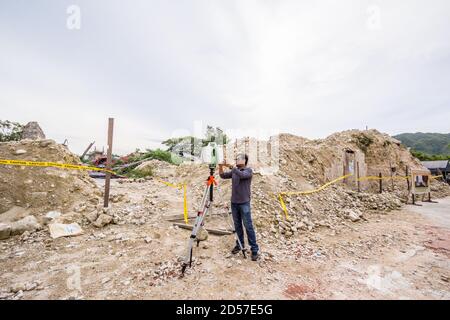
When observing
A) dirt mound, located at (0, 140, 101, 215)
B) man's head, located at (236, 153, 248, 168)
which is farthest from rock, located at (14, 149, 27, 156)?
man's head, located at (236, 153, 248, 168)

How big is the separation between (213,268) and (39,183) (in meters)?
5.32

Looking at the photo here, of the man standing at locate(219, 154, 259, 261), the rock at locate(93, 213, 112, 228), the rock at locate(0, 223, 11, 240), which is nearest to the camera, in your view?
the man standing at locate(219, 154, 259, 261)

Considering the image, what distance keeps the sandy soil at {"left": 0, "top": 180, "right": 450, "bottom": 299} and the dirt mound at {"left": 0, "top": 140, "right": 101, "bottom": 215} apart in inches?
48.0

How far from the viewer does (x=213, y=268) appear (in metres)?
3.40

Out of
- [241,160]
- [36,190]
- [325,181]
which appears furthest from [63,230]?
[325,181]

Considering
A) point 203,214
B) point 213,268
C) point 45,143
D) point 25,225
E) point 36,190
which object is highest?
point 45,143

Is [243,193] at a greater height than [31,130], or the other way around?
[31,130]

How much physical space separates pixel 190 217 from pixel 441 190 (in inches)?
723

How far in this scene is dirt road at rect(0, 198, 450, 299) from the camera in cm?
280

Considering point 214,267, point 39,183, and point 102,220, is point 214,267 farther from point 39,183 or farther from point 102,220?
point 39,183

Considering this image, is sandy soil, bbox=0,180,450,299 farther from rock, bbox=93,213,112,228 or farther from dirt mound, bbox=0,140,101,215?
dirt mound, bbox=0,140,101,215

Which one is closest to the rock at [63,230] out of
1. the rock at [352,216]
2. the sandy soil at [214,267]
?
the sandy soil at [214,267]

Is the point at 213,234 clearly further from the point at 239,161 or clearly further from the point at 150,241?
the point at 239,161
